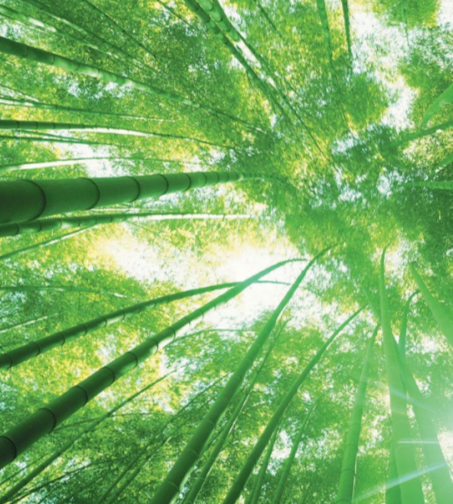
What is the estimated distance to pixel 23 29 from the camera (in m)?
4.05

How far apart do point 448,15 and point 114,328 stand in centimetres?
451

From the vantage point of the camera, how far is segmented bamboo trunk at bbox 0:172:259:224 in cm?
78

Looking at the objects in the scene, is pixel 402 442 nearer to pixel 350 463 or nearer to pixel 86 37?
pixel 350 463

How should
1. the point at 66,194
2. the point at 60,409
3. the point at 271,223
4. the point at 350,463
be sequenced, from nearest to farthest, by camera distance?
the point at 66,194
the point at 60,409
the point at 350,463
the point at 271,223

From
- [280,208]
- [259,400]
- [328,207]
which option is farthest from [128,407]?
[328,207]

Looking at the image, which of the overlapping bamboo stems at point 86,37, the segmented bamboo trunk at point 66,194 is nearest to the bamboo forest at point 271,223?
the overlapping bamboo stems at point 86,37

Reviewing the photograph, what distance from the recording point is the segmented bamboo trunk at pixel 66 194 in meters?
0.78

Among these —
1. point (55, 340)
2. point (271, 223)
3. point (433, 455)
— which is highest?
point (271, 223)

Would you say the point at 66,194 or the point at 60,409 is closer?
the point at 66,194

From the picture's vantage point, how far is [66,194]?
0.90 meters

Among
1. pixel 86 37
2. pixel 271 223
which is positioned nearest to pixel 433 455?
pixel 271 223

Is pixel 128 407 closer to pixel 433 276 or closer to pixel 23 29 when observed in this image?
pixel 433 276

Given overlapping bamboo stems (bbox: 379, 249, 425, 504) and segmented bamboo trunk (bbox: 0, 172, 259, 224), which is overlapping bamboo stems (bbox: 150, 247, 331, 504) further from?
segmented bamboo trunk (bbox: 0, 172, 259, 224)

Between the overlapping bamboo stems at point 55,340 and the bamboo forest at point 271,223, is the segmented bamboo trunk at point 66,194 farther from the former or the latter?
the bamboo forest at point 271,223
